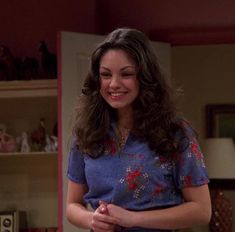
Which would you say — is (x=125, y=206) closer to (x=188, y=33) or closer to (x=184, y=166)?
(x=184, y=166)

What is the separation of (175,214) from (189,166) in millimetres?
112

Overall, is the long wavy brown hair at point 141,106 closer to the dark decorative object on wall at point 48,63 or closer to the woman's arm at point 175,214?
the woman's arm at point 175,214

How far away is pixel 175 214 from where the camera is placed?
4.08ft

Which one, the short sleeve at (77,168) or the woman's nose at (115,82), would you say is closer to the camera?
the woman's nose at (115,82)

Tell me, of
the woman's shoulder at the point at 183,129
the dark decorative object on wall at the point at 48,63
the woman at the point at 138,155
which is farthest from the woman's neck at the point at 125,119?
the dark decorative object on wall at the point at 48,63

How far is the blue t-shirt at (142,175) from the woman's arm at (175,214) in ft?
0.06

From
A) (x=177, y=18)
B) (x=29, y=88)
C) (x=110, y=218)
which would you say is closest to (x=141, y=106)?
(x=110, y=218)

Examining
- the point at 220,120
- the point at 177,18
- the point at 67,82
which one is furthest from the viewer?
the point at 220,120

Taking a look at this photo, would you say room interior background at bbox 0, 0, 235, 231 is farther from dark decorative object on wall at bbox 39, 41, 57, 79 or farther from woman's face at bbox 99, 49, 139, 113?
woman's face at bbox 99, 49, 139, 113

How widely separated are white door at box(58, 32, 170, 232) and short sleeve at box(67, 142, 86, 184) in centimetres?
141

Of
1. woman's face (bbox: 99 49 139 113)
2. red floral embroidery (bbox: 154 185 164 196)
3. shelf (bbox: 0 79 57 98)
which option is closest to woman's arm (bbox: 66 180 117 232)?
red floral embroidery (bbox: 154 185 164 196)

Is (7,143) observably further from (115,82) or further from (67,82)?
(115,82)

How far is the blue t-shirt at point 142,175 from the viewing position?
1.26 m

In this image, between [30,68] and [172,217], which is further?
[30,68]
